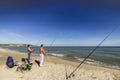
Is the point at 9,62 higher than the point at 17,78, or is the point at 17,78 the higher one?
the point at 9,62

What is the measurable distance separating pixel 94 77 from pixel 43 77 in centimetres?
286

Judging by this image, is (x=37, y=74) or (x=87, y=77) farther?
(x=37, y=74)

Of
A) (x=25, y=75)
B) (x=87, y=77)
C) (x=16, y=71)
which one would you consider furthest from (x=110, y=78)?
(x=16, y=71)

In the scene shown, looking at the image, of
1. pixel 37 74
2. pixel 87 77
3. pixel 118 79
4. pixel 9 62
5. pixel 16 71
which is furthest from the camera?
pixel 9 62

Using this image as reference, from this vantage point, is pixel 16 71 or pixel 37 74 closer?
pixel 37 74

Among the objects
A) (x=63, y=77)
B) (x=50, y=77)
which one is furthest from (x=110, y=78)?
(x=50, y=77)

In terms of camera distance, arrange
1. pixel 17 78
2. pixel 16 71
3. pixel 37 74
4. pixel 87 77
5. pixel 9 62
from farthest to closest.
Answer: pixel 9 62
pixel 16 71
pixel 37 74
pixel 17 78
pixel 87 77

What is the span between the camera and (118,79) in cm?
698

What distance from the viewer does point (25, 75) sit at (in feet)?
28.1

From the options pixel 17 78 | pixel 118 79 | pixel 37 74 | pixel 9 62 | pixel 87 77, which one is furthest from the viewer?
pixel 9 62

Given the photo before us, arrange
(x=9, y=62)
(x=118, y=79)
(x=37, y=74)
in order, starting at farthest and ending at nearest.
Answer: (x=9, y=62) → (x=37, y=74) → (x=118, y=79)

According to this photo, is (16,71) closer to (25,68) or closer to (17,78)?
(25,68)

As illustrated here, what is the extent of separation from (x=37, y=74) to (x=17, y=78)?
1.20m

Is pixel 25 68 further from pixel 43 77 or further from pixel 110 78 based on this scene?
pixel 110 78
